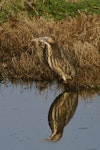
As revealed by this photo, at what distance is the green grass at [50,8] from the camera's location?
51.1 ft

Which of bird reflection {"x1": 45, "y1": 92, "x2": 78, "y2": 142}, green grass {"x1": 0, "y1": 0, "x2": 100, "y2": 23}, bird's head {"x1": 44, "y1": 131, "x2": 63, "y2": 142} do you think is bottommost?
green grass {"x1": 0, "y1": 0, "x2": 100, "y2": 23}

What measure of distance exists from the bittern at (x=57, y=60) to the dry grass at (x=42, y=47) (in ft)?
0.50

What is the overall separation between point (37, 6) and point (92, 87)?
4.70 metres

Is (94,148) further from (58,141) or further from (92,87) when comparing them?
(92,87)

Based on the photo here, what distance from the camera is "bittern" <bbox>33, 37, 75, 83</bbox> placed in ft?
38.9

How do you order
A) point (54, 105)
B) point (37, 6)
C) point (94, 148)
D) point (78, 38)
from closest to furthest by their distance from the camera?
point (94, 148) < point (54, 105) < point (78, 38) < point (37, 6)

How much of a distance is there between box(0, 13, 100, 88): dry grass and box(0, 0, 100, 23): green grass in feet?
3.82

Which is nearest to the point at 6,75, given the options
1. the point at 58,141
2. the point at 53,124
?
the point at 53,124

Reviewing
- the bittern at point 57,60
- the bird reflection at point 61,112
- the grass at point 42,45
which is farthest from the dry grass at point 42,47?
the bird reflection at point 61,112

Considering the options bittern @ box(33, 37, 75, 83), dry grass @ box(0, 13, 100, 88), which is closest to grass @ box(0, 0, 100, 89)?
dry grass @ box(0, 13, 100, 88)

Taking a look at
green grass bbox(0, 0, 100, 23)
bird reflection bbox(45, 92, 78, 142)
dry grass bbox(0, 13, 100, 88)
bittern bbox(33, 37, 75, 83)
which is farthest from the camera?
green grass bbox(0, 0, 100, 23)

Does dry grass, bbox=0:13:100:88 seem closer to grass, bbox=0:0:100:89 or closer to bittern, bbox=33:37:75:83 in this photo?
grass, bbox=0:0:100:89

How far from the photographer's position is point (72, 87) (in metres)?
11.8

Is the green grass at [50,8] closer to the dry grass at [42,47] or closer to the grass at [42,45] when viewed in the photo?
the grass at [42,45]
